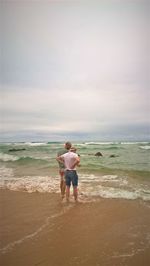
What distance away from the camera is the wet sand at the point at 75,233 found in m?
2.77

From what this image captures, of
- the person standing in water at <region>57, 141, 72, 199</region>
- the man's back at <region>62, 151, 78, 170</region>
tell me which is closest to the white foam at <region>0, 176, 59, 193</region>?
the person standing in water at <region>57, 141, 72, 199</region>

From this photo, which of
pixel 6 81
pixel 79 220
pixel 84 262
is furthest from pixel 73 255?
pixel 6 81

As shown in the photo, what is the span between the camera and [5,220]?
377 cm

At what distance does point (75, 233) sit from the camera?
3.32 metres

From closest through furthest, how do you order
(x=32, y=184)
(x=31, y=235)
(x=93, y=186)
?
(x=31, y=235), (x=93, y=186), (x=32, y=184)

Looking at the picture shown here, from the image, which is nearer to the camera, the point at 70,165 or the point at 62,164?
the point at 70,165

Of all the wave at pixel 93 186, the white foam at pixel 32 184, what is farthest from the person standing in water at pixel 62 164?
the white foam at pixel 32 184

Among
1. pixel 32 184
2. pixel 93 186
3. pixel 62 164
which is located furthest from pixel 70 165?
Answer: pixel 32 184

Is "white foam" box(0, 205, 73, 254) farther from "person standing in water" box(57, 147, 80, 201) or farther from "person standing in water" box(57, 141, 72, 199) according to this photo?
"person standing in water" box(57, 141, 72, 199)

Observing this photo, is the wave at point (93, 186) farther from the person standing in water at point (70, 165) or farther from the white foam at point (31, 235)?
the white foam at point (31, 235)

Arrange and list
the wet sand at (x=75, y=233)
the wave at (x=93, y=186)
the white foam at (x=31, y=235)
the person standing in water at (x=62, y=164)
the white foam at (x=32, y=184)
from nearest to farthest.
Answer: the wet sand at (x=75, y=233) → the white foam at (x=31, y=235) → the person standing in water at (x=62, y=164) → the wave at (x=93, y=186) → the white foam at (x=32, y=184)

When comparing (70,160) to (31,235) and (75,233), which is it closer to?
(75,233)

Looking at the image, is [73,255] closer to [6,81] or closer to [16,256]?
[16,256]

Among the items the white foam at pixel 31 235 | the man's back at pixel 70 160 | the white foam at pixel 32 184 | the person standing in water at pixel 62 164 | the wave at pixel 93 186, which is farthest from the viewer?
the white foam at pixel 32 184
